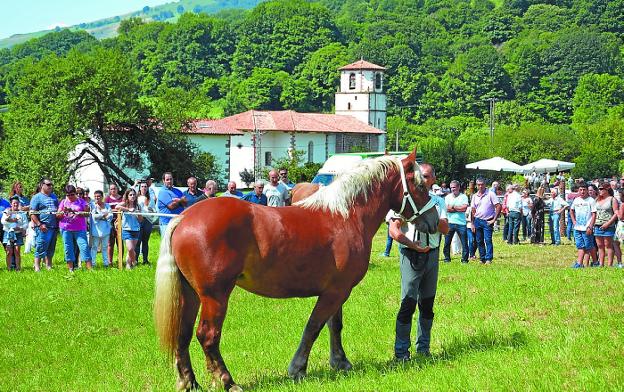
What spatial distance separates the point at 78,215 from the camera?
722 inches

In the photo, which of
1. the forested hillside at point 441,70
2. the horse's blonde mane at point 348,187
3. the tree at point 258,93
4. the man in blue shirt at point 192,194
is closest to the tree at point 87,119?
the man in blue shirt at point 192,194

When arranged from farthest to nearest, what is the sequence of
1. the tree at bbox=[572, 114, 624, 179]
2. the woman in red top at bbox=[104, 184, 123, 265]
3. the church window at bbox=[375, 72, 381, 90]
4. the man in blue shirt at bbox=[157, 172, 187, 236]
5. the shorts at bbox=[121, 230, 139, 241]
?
the church window at bbox=[375, 72, 381, 90] < the tree at bbox=[572, 114, 624, 179] < the woman in red top at bbox=[104, 184, 123, 265] < the shorts at bbox=[121, 230, 139, 241] < the man in blue shirt at bbox=[157, 172, 187, 236]

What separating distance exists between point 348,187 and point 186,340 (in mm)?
2232

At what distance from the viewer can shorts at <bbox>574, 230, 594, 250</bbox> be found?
64.3 feet

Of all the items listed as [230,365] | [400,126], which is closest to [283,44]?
[400,126]

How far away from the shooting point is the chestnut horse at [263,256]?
24.9 feet

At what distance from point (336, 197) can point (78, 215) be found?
1140cm

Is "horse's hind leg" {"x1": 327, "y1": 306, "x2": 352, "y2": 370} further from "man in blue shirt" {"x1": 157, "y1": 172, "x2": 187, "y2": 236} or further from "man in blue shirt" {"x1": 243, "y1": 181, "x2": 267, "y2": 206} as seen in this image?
"man in blue shirt" {"x1": 243, "y1": 181, "x2": 267, "y2": 206}

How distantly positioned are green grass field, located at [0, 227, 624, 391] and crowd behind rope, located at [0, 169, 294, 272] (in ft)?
4.95

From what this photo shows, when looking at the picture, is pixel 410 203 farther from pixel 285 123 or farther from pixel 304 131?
pixel 285 123

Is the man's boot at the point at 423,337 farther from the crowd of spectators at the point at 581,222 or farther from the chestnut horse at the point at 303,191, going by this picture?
the crowd of spectators at the point at 581,222

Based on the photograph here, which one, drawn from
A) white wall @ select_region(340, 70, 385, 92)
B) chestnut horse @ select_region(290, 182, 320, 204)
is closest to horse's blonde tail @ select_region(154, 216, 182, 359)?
chestnut horse @ select_region(290, 182, 320, 204)

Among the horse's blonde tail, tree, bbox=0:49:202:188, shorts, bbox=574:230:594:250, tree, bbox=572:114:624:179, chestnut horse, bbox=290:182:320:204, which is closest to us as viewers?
the horse's blonde tail

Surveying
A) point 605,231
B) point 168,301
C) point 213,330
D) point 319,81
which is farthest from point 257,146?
point 213,330
